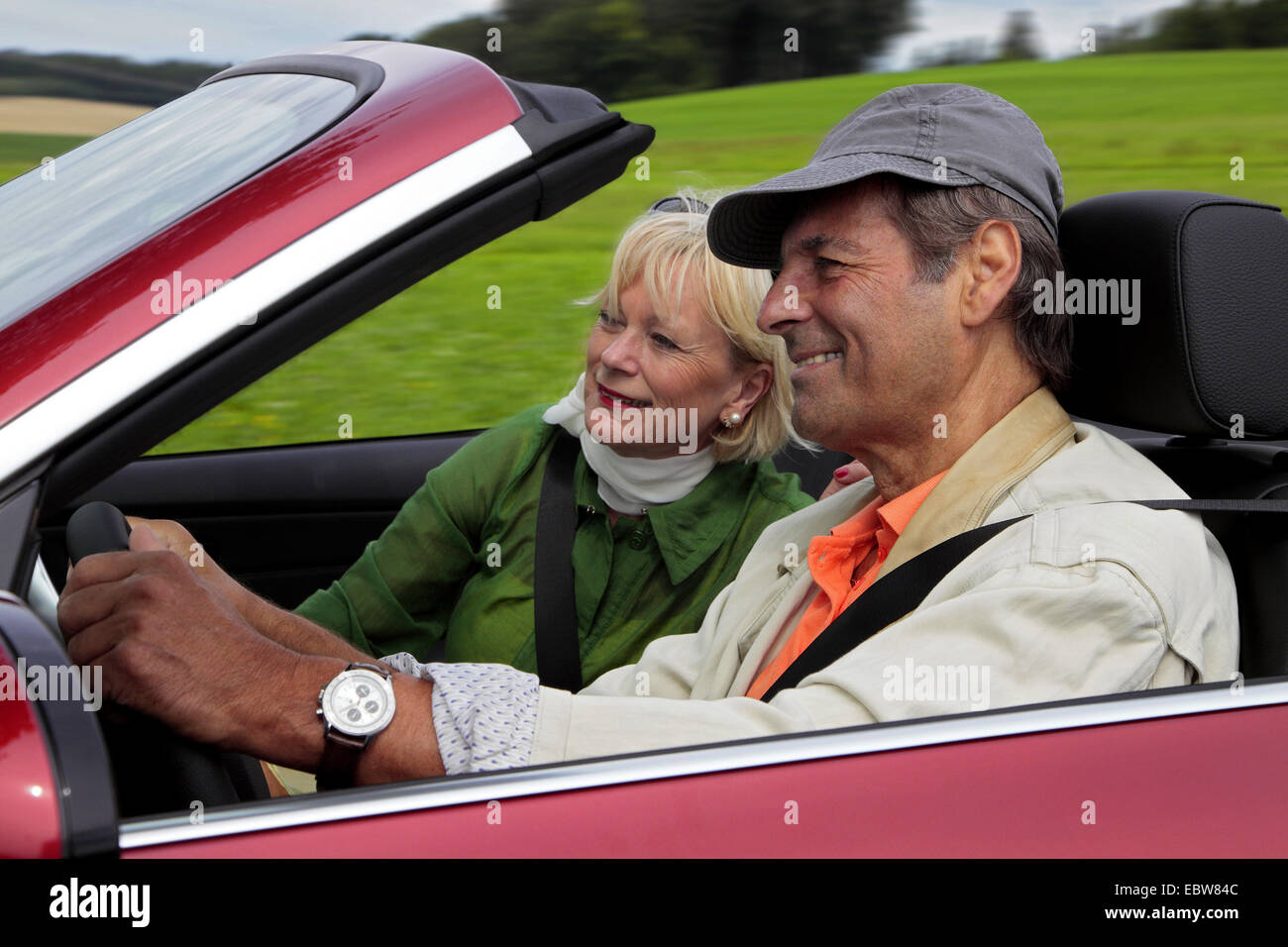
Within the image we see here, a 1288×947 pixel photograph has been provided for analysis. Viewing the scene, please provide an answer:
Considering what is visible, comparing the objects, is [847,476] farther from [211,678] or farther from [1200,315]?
[211,678]

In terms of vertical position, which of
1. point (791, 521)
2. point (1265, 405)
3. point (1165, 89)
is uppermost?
point (1165, 89)

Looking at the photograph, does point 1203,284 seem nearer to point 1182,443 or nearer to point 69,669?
point 1182,443

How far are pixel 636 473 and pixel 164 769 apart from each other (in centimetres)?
122

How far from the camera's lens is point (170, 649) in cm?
136

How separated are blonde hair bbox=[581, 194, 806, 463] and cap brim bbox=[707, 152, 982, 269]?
254 mm

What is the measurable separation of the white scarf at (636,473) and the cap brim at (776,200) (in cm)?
44

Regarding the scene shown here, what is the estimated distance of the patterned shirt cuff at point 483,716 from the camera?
4.30 feet

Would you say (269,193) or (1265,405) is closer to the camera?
(269,193)

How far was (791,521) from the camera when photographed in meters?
2.15

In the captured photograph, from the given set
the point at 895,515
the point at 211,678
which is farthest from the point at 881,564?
the point at 211,678

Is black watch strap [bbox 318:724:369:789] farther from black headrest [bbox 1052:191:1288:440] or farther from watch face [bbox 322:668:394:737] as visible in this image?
black headrest [bbox 1052:191:1288:440]

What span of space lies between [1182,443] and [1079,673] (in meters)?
0.70
